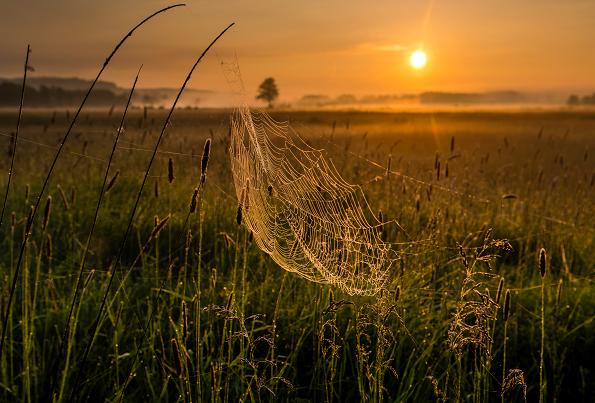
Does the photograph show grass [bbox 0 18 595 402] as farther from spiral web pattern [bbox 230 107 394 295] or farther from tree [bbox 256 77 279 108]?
tree [bbox 256 77 279 108]

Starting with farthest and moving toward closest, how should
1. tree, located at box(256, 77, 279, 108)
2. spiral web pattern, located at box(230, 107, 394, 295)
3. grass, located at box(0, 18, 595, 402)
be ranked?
1. tree, located at box(256, 77, 279, 108)
2. spiral web pattern, located at box(230, 107, 394, 295)
3. grass, located at box(0, 18, 595, 402)

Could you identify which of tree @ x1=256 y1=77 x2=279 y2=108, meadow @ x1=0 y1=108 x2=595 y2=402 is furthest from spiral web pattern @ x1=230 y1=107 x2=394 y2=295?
tree @ x1=256 y1=77 x2=279 y2=108

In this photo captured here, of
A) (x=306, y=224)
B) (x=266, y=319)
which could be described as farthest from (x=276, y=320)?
(x=306, y=224)

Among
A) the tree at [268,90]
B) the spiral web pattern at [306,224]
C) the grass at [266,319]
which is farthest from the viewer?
the tree at [268,90]

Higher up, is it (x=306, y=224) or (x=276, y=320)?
(x=306, y=224)

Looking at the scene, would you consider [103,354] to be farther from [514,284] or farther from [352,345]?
[514,284]

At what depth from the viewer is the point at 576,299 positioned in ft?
13.3

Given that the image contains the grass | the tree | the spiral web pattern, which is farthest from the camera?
the tree

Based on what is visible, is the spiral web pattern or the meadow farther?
the spiral web pattern

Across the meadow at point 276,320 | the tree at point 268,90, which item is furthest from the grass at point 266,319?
the tree at point 268,90

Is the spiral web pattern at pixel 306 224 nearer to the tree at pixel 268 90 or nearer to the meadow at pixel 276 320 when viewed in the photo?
the meadow at pixel 276 320

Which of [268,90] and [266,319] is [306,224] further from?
[268,90]

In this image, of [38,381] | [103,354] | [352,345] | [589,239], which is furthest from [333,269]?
[589,239]

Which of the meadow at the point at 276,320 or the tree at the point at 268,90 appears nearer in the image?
→ the meadow at the point at 276,320
